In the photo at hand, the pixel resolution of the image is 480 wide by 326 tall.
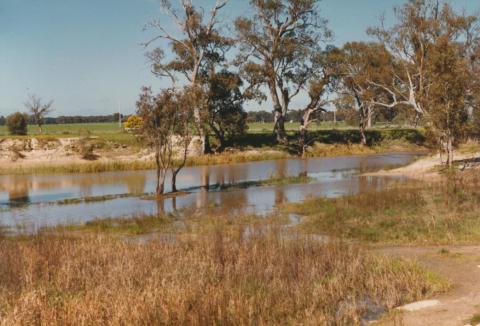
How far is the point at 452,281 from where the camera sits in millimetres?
11570

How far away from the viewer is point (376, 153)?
69375mm

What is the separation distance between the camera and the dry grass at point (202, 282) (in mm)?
9305

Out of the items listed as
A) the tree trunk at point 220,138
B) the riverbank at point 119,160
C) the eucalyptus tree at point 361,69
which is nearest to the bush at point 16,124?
the riverbank at point 119,160

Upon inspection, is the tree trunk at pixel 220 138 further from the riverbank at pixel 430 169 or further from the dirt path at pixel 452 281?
the dirt path at pixel 452 281

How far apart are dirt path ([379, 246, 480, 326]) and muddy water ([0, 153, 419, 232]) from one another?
10937mm

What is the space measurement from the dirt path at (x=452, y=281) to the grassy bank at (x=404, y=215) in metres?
1.46

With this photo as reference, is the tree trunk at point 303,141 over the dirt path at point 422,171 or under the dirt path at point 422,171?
over

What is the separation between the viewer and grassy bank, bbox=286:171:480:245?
16661 millimetres

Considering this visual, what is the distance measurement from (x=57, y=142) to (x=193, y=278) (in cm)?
4725

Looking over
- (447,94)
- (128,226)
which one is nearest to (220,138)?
(447,94)

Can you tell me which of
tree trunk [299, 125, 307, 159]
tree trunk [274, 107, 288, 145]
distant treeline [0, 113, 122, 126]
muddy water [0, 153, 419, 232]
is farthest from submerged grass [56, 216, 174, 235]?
distant treeline [0, 113, 122, 126]

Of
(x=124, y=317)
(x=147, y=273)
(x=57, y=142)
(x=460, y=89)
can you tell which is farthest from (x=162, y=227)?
(x=57, y=142)

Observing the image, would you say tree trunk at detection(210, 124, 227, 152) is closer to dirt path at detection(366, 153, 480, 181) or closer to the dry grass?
dirt path at detection(366, 153, 480, 181)

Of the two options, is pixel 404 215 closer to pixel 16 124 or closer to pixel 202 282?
pixel 202 282
